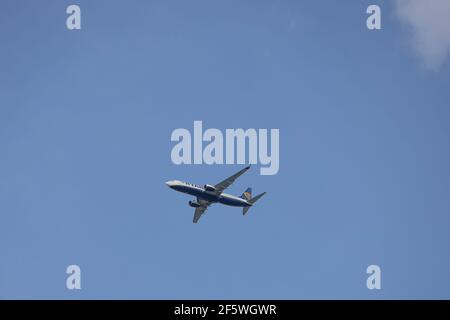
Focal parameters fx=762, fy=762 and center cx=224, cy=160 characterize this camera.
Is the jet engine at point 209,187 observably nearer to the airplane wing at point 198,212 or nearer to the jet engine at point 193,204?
the jet engine at point 193,204

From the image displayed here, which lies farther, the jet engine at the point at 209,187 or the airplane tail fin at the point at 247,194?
the airplane tail fin at the point at 247,194

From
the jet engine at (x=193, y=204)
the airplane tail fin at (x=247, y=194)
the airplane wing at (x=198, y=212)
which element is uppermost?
the airplane tail fin at (x=247, y=194)

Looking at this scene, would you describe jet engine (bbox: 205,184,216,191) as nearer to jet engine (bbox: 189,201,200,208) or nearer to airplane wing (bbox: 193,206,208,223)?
jet engine (bbox: 189,201,200,208)

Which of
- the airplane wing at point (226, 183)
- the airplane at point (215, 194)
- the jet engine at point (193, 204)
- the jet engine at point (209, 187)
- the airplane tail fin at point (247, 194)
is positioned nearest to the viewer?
the airplane at point (215, 194)

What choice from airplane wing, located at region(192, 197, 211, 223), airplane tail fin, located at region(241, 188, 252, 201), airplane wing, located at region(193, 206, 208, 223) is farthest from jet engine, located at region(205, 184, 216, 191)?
airplane wing, located at region(193, 206, 208, 223)

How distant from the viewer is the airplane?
134 m

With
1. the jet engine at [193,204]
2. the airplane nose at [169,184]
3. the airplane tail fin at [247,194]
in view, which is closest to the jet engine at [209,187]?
the airplane nose at [169,184]

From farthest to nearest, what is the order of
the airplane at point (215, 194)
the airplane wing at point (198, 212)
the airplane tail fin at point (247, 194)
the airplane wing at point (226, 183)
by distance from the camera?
the airplane wing at point (198, 212) < the airplane tail fin at point (247, 194) < the airplane wing at point (226, 183) < the airplane at point (215, 194)

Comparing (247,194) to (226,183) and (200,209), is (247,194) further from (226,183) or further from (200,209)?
(226,183)

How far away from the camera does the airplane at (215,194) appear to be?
440 ft

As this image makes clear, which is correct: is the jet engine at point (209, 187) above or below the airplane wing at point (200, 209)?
above

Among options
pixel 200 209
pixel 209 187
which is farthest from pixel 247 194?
pixel 209 187
